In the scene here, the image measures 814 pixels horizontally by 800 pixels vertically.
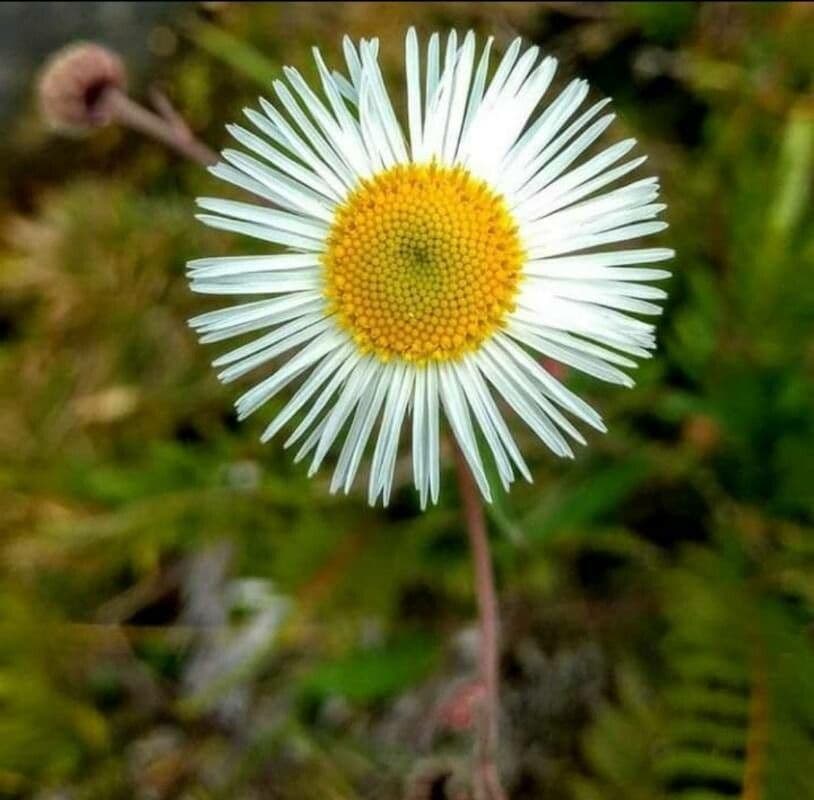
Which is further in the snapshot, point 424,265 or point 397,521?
point 397,521

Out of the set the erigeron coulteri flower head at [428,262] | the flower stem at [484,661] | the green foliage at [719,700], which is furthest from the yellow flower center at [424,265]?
the green foliage at [719,700]

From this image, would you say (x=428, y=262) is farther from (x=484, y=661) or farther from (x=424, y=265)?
(x=484, y=661)

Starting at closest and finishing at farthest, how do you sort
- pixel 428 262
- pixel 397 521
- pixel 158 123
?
pixel 428 262, pixel 158 123, pixel 397 521

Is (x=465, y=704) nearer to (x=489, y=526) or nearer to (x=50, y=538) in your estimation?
(x=489, y=526)

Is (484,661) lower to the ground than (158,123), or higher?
lower

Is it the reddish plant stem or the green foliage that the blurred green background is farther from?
the reddish plant stem

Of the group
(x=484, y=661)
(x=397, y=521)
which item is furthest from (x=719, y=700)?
(x=397, y=521)

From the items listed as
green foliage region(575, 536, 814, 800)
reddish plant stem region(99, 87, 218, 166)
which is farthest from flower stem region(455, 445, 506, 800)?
reddish plant stem region(99, 87, 218, 166)
